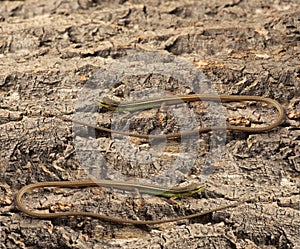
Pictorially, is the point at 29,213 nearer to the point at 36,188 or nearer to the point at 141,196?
the point at 36,188

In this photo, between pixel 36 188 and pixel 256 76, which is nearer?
pixel 36 188

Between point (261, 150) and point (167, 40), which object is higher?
point (167, 40)

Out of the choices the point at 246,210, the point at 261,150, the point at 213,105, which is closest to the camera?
the point at 246,210

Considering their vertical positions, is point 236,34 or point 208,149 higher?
point 236,34

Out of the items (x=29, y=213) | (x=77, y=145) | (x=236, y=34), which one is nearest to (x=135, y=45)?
(x=236, y=34)

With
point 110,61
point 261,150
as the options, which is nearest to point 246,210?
point 261,150

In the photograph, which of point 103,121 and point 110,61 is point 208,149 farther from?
point 110,61

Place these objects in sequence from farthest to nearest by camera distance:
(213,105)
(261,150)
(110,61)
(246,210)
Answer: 1. (110,61)
2. (213,105)
3. (261,150)
4. (246,210)
